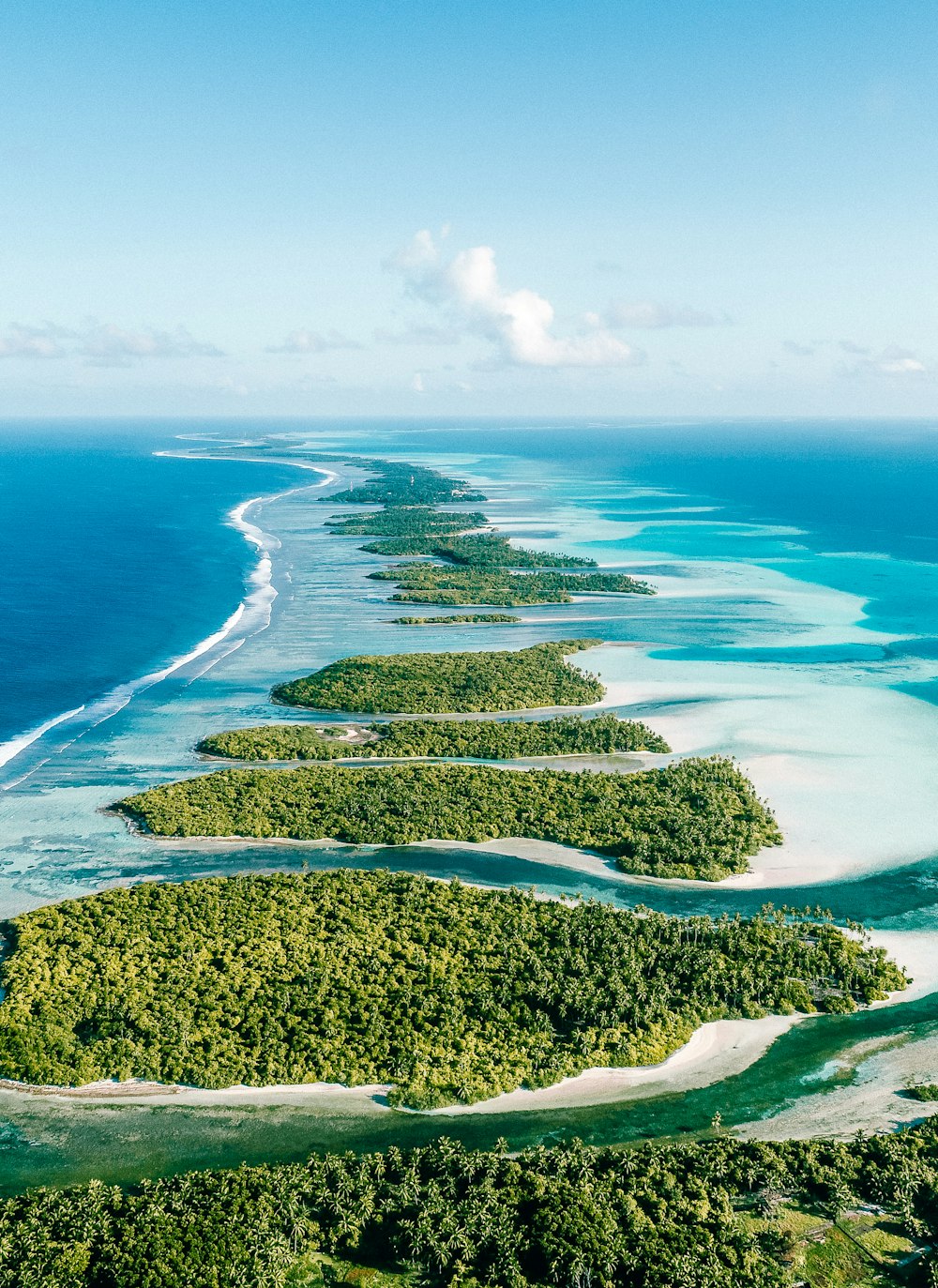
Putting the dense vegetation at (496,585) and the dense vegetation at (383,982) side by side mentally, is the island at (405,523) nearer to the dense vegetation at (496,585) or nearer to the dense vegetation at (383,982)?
the dense vegetation at (496,585)

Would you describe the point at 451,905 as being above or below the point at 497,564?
below

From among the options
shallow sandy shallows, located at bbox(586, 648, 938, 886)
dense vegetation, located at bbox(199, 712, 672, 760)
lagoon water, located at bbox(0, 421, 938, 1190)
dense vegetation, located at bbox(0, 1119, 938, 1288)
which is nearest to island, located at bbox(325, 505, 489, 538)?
lagoon water, located at bbox(0, 421, 938, 1190)

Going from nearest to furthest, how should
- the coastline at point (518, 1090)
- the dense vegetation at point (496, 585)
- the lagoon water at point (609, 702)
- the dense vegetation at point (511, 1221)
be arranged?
the dense vegetation at point (511, 1221) → the lagoon water at point (609, 702) → the coastline at point (518, 1090) → the dense vegetation at point (496, 585)

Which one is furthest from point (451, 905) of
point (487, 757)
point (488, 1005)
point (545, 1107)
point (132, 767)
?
point (132, 767)

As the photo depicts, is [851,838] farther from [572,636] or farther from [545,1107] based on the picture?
[572,636]

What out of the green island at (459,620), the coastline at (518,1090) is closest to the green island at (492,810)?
the coastline at (518,1090)

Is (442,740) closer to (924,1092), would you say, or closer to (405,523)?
(924,1092)

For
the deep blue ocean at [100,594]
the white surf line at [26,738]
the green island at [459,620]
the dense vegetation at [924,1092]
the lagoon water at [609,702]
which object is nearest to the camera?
the lagoon water at [609,702]
